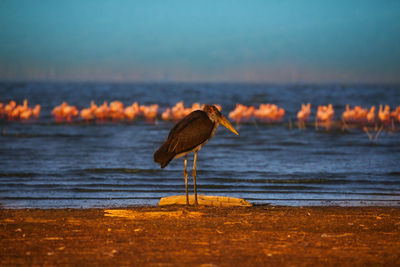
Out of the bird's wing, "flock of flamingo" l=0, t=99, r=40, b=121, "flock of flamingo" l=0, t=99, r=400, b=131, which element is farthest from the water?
"flock of flamingo" l=0, t=99, r=40, b=121

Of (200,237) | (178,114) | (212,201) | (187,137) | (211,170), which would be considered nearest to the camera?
(200,237)

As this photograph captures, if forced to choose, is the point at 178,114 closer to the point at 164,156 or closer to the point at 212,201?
the point at 212,201

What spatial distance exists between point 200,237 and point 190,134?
6.63ft

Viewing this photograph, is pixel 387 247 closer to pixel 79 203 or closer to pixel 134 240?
pixel 134 240

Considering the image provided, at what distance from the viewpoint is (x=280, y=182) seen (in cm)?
1172

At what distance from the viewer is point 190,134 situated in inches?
303

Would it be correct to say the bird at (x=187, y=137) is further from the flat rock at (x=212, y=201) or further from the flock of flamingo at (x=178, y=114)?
the flock of flamingo at (x=178, y=114)

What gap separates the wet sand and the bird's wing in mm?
889

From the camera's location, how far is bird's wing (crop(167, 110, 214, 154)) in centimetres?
770

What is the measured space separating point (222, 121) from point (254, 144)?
1154cm

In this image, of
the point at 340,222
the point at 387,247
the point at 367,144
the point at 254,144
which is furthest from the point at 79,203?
the point at 367,144

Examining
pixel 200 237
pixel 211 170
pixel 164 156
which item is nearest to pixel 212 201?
pixel 164 156

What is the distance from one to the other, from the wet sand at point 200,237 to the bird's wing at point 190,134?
889 mm

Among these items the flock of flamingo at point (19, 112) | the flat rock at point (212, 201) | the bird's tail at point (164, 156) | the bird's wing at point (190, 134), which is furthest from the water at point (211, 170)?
the flock of flamingo at point (19, 112)
